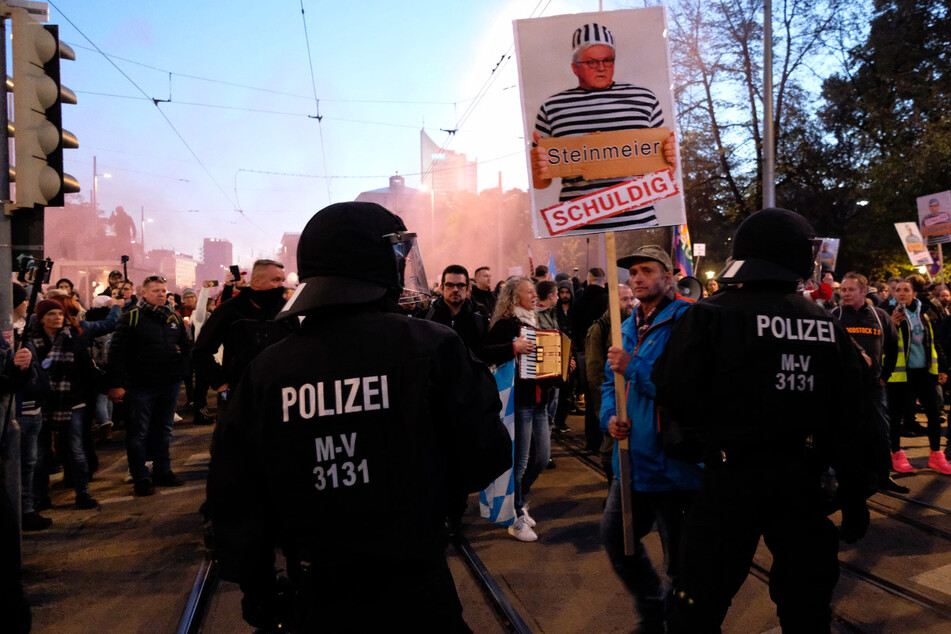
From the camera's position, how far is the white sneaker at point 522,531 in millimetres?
5082

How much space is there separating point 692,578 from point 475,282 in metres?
→ 7.84

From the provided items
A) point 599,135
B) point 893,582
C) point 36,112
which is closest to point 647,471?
point 599,135

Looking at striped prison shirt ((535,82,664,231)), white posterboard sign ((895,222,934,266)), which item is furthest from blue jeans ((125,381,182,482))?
white posterboard sign ((895,222,934,266))

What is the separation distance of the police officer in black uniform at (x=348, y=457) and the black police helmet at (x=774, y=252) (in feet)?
4.66

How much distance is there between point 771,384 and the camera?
8.25ft

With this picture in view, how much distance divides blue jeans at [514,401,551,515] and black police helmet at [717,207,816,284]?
2781 millimetres

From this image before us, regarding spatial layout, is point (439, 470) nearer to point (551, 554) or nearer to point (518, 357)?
point (551, 554)

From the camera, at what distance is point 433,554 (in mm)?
1822

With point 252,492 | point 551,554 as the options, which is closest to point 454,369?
point 252,492

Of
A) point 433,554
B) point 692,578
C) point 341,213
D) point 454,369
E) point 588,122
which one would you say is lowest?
point 692,578

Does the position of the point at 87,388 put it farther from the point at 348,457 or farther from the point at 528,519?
the point at 348,457

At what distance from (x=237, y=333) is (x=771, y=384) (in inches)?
153

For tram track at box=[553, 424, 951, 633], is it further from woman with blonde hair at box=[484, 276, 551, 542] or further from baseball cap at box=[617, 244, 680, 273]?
baseball cap at box=[617, 244, 680, 273]

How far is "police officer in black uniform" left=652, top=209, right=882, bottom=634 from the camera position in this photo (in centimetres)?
246
